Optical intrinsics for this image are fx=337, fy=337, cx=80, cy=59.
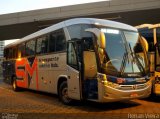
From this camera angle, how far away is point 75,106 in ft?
42.2

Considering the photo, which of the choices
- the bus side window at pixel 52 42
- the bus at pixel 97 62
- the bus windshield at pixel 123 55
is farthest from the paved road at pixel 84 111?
the bus side window at pixel 52 42

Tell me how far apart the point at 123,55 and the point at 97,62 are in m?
1.00

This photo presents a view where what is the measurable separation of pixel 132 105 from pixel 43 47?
17.6 feet

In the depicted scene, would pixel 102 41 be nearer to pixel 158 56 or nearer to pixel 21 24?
pixel 158 56

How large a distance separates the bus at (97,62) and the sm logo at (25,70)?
2416mm

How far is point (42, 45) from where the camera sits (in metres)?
16.0

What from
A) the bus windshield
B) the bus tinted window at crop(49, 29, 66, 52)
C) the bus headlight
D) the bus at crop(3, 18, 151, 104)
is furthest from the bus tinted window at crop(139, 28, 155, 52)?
the bus headlight

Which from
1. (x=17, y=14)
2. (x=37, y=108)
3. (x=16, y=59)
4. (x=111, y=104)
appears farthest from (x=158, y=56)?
(x=17, y=14)

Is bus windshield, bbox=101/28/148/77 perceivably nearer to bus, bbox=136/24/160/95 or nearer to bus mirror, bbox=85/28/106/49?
bus mirror, bbox=85/28/106/49

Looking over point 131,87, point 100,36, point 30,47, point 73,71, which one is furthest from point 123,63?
point 30,47

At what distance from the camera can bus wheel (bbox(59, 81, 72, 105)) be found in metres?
13.2

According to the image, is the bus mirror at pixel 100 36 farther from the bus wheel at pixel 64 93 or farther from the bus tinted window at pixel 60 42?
the bus wheel at pixel 64 93

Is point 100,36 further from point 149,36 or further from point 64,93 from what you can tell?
point 149,36

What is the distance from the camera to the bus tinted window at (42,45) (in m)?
15.5
